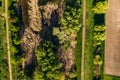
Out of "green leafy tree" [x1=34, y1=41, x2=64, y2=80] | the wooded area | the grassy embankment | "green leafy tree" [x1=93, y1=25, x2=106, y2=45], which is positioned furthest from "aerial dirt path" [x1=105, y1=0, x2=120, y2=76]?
"green leafy tree" [x1=34, y1=41, x2=64, y2=80]

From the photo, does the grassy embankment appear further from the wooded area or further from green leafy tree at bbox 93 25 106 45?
green leafy tree at bbox 93 25 106 45

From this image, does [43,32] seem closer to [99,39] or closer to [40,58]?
[40,58]

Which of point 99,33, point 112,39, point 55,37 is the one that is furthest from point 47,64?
point 112,39

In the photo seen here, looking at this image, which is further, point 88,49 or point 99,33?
point 88,49

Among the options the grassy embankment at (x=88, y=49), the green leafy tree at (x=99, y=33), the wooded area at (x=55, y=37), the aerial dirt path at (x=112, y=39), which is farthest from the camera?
the grassy embankment at (x=88, y=49)

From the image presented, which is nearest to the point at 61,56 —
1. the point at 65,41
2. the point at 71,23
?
the point at 65,41

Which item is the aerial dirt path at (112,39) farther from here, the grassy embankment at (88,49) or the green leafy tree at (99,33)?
the grassy embankment at (88,49)

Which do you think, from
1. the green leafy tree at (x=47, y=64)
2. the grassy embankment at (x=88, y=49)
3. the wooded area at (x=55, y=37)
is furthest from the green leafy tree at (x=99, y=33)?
the green leafy tree at (x=47, y=64)

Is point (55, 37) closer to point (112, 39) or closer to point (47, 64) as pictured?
point (47, 64)
